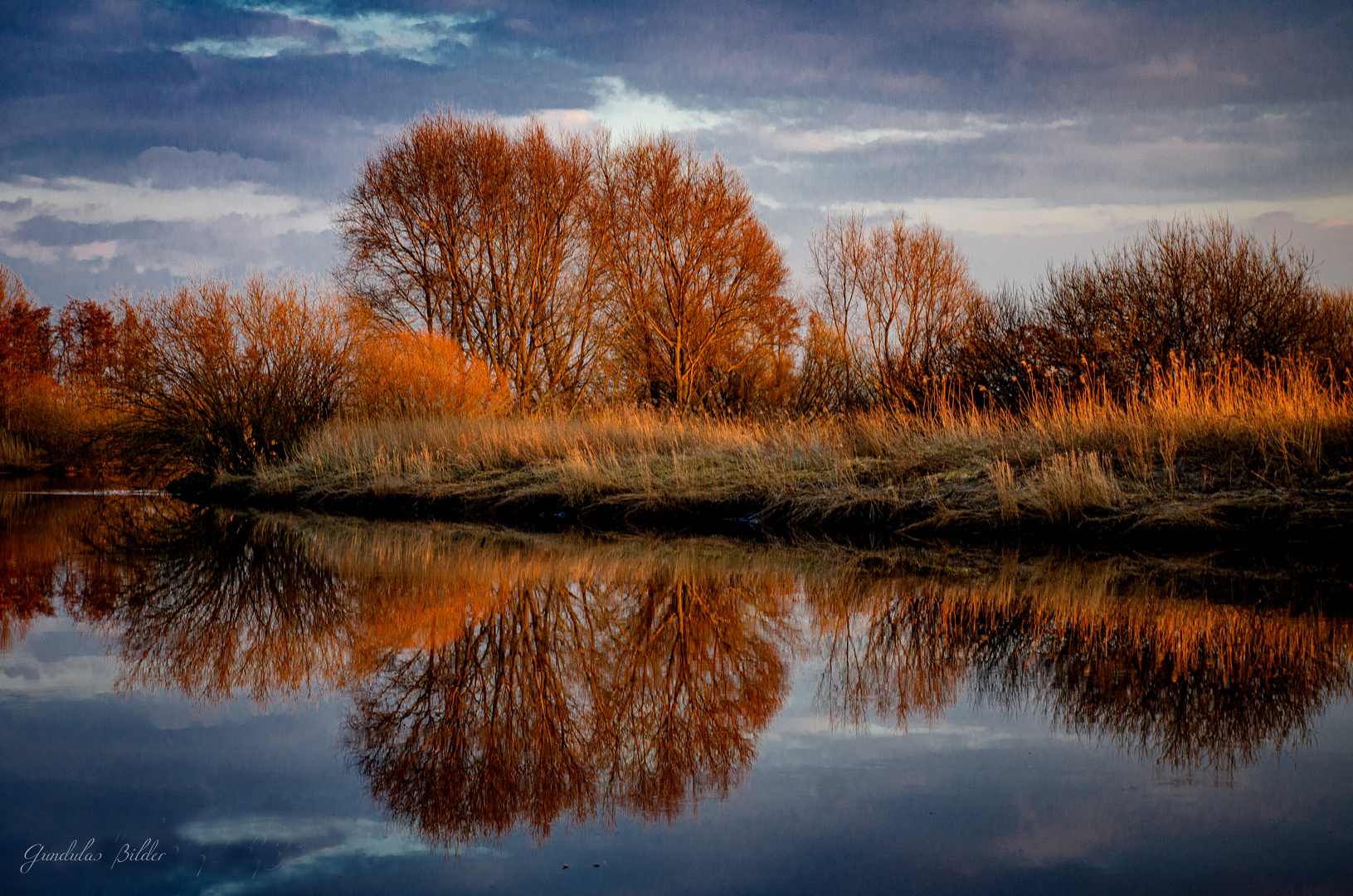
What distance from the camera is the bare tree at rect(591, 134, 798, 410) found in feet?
68.5

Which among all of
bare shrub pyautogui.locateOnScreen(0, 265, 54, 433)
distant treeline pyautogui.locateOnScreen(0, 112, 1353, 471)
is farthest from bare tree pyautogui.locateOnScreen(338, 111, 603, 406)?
bare shrub pyautogui.locateOnScreen(0, 265, 54, 433)

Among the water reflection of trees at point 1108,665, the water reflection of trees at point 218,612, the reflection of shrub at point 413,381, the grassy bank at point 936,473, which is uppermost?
the reflection of shrub at point 413,381

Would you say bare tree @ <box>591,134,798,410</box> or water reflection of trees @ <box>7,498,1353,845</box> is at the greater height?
bare tree @ <box>591,134,798,410</box>

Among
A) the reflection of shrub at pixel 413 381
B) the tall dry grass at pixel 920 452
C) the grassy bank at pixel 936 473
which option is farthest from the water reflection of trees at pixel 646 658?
the reflection of shrub at pixel 413 381

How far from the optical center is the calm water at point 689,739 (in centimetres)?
233

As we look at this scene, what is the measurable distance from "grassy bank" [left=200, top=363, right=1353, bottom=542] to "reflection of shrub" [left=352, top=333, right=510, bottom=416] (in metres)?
2.69

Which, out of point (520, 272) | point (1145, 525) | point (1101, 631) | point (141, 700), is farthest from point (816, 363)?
point (141, 700)

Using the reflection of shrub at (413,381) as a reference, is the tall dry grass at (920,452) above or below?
below

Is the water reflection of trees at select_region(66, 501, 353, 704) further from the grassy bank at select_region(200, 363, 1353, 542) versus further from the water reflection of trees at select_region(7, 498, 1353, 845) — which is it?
the grassy bank at select_region(200, 363, 1353, 542)

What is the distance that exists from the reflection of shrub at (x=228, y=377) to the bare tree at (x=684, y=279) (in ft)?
21.8

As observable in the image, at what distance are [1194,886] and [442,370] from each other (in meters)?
18.2

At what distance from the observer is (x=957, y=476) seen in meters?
10.2

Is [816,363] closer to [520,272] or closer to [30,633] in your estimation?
[520,272]

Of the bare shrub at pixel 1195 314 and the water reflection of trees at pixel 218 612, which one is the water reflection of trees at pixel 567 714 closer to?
the water reflection of trees at pixel 218 612
